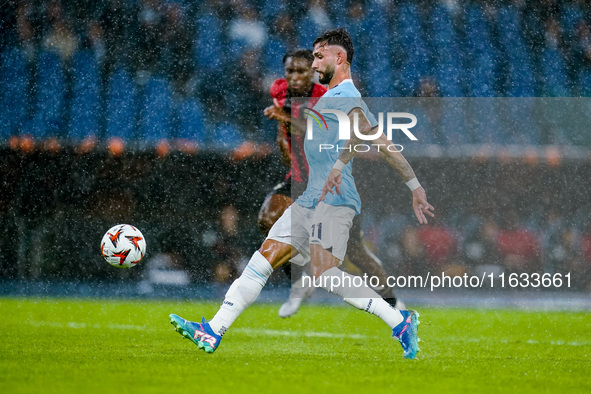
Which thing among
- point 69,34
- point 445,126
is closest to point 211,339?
point 445,126

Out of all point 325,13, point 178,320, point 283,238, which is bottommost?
point 178,320

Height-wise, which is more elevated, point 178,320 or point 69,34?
point 69,34

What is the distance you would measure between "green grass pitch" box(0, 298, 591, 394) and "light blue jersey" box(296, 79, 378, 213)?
810mm

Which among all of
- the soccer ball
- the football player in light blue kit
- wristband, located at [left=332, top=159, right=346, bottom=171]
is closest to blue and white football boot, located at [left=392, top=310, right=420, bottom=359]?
the football player in light blue kit

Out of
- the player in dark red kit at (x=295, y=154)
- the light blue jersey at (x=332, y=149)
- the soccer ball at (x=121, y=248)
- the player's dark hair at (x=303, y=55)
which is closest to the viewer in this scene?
the light blue jersey at (x=332, y=149)

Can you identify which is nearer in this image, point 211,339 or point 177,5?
point 211,339

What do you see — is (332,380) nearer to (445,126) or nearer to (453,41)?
(445,126)

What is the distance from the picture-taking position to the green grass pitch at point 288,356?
3027mm

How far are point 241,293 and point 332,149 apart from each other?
0.92 meters

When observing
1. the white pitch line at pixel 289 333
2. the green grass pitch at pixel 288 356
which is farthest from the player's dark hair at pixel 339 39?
the white pitch line at pixel 289 333

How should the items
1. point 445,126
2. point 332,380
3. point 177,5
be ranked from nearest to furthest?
point 332,380, point 445,126, point 177,5

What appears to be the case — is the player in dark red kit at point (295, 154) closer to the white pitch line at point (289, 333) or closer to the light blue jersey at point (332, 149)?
the white pitch line at point (289, 333)

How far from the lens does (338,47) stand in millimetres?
4004

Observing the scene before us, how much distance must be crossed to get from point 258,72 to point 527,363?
33.3 feet
